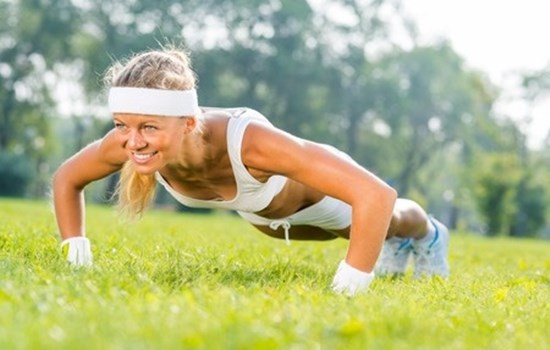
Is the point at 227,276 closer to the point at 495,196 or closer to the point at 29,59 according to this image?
the point at 495,196

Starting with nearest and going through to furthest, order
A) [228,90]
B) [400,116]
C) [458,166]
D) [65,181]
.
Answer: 1. [65,181]
2. [228,90]
3. [400,116]
4. [458,166]

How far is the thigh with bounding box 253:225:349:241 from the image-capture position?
6.15 metres

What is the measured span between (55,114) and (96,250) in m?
49.3

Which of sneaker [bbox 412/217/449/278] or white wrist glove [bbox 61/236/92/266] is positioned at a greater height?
sneaker [bbox 412/217/449/278]

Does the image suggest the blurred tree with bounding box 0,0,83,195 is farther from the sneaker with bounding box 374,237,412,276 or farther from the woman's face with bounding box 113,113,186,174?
the woman's face with bounding box 113,113,186,174

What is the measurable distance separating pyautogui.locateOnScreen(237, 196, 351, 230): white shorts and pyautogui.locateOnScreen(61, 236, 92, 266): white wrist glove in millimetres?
1076

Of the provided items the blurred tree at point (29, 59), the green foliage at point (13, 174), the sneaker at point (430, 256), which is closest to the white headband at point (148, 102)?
the sneaker at point (430, 256)

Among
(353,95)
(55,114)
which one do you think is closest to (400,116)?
(353,95)

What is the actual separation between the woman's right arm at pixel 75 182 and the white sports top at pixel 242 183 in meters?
0.41

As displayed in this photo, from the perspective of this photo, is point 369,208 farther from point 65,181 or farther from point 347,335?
point 65,181

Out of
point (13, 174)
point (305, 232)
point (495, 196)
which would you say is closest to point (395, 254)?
point (305, 232)

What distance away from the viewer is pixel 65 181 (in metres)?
5.48

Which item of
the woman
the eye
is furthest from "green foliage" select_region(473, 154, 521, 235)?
the eye

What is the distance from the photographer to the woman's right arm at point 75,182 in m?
5.35
